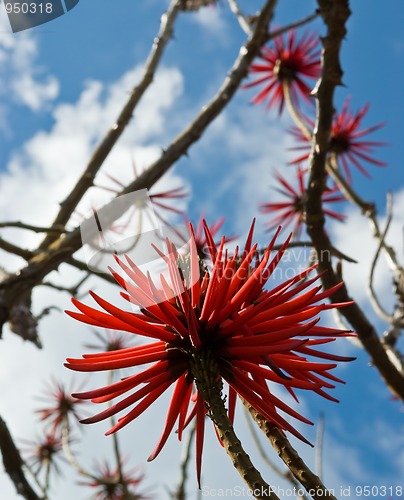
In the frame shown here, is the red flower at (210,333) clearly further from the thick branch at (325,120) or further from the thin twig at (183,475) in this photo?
the thin twig at (183,475)

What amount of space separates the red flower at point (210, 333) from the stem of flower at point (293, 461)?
46mm

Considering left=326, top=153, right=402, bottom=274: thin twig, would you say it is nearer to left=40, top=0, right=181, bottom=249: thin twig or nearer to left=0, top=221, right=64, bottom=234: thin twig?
left=40, top=0, right=181, bottom=249: thin twig

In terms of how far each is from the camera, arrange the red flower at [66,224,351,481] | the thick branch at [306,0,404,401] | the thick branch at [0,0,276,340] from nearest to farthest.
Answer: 1. the red flower at [66,224,351,481]
2. the thick branch at [306,0,404,401]
3. the thick branch at [0,0,276,340]

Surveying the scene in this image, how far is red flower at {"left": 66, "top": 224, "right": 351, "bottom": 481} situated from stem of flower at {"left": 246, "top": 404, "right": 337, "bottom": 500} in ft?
0.15

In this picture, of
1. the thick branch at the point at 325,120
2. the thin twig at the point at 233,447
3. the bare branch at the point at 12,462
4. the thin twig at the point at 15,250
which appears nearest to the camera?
the thin twig at the point at 233,447

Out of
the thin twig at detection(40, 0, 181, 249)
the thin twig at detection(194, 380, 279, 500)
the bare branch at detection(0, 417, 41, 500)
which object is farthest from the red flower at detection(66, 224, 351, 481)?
the thin twig at detection(40, 0, 181, 249)

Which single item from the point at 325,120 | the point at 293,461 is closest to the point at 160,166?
the point at 325,120

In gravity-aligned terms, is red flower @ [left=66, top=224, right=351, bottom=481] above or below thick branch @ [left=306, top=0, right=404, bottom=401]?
below

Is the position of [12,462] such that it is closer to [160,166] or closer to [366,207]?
[160,166]

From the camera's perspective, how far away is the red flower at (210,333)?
94cm

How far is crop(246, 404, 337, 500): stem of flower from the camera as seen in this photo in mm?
880

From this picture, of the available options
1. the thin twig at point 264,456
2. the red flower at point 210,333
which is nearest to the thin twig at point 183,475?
the thin twig at point 264,456

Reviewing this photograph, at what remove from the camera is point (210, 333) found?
99cm

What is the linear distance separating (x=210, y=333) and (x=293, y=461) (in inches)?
9.5
